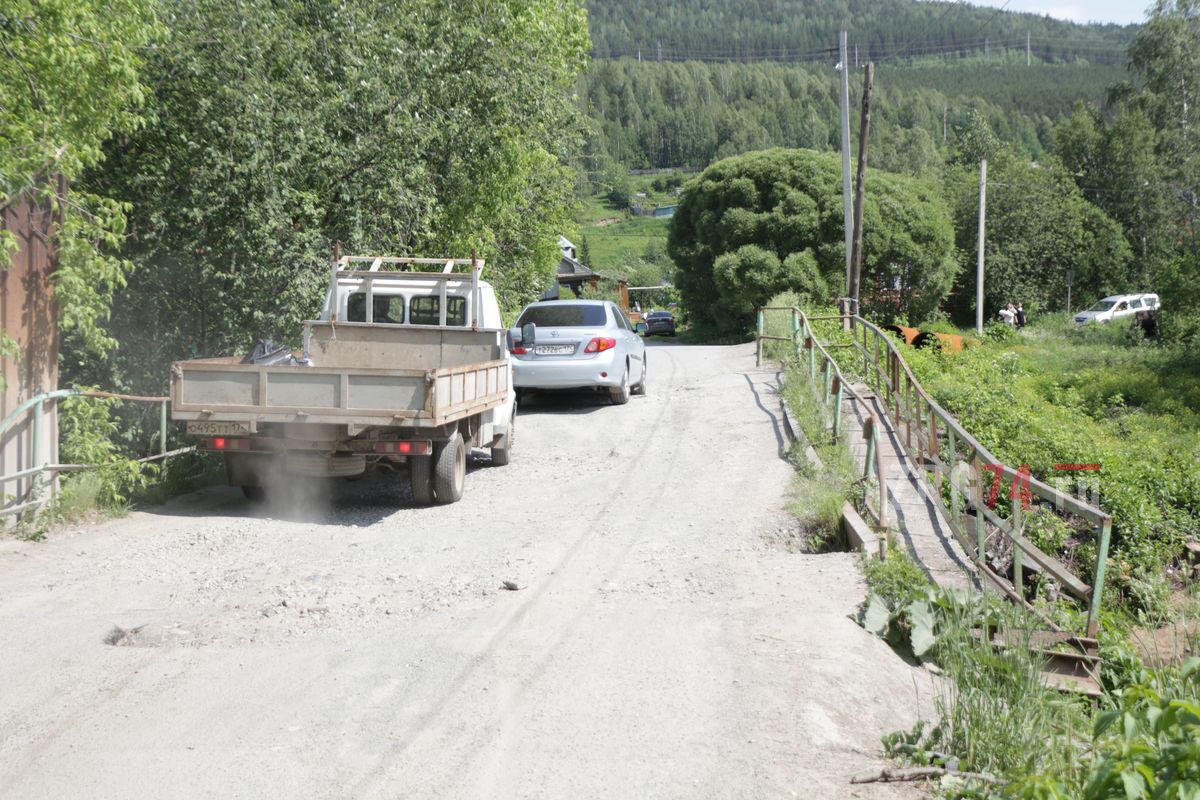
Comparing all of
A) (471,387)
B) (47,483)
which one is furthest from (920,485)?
(47,483)

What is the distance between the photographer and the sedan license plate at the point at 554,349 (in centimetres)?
1566

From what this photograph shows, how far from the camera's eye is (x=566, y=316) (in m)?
16.0

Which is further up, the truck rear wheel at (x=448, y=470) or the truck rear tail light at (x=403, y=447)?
the truck rear tail light at (x=403, y=447)

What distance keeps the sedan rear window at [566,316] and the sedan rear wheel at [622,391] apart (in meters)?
0.96

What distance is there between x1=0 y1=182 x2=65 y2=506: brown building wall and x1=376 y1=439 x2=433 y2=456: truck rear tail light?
2.80m

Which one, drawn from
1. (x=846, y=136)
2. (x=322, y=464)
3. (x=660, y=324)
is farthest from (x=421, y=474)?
(x=660, y=324)

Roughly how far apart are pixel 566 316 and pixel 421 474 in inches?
244

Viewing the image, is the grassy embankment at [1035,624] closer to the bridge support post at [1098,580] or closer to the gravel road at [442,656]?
the bridge support post at [1098,580]

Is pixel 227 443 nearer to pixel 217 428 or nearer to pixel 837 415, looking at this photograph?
pixel 217 428

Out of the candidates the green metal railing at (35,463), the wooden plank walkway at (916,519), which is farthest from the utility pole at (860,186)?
the green metal railing at (35,463)

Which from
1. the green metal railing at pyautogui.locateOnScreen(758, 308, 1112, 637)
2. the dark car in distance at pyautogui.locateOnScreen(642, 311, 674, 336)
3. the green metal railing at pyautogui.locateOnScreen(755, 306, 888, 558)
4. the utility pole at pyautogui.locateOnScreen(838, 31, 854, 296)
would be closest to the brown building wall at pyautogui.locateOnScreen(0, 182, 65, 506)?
the green metal railing at pyautogui.locateOnScreen(755, 306, 888, 558)

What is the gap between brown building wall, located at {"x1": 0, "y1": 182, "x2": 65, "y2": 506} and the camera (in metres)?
8.88

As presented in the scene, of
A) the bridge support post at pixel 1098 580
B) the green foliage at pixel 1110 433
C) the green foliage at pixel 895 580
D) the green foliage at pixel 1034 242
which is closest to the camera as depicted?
the bridge support post at pixel 1098 580

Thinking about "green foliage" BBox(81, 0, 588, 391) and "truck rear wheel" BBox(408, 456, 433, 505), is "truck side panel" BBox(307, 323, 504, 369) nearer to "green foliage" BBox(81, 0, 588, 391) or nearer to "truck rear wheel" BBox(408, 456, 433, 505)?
Result: "green foliage" BBox(81, 0, 588, 391)
